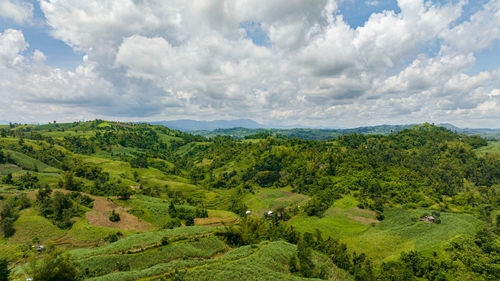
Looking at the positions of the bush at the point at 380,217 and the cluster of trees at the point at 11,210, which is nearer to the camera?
the cluster of trees at the point at 11,210

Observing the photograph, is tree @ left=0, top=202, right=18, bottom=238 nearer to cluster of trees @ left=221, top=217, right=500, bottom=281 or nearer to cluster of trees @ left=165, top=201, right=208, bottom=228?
cluster of trees @ left=165, top=201, right=208, bottom=228

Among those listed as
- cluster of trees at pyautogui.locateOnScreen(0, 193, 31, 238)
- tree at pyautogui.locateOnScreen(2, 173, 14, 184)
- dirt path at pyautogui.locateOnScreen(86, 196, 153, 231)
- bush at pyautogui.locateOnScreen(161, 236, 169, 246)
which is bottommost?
dirt path at pyautogui.locateOnScreen(86, 196, 153, 231)

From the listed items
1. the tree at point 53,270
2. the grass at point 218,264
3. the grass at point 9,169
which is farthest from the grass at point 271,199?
the grass at point 9,169

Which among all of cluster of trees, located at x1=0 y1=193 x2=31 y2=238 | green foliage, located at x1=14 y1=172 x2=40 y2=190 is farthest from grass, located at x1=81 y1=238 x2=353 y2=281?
green foliage, located at x1=14 y1=172 x2=40 y2=190

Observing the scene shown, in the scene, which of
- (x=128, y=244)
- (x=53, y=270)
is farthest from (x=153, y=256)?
(x=53, y=270)

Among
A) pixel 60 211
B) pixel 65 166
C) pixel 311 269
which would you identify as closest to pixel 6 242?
pixel 60 211

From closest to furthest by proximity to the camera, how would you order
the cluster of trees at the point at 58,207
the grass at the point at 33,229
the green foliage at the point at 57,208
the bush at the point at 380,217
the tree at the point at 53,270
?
the tree at the point at 53,270, the grass at the point at 33,229, the green foliage at the point at 57,208, the cluster of trees at the point at 58,207, the bush at the point at 380,217

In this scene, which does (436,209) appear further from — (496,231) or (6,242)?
(6,242)

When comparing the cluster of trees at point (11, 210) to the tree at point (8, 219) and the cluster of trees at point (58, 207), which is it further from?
the cluster of trees at point (58, 207)
